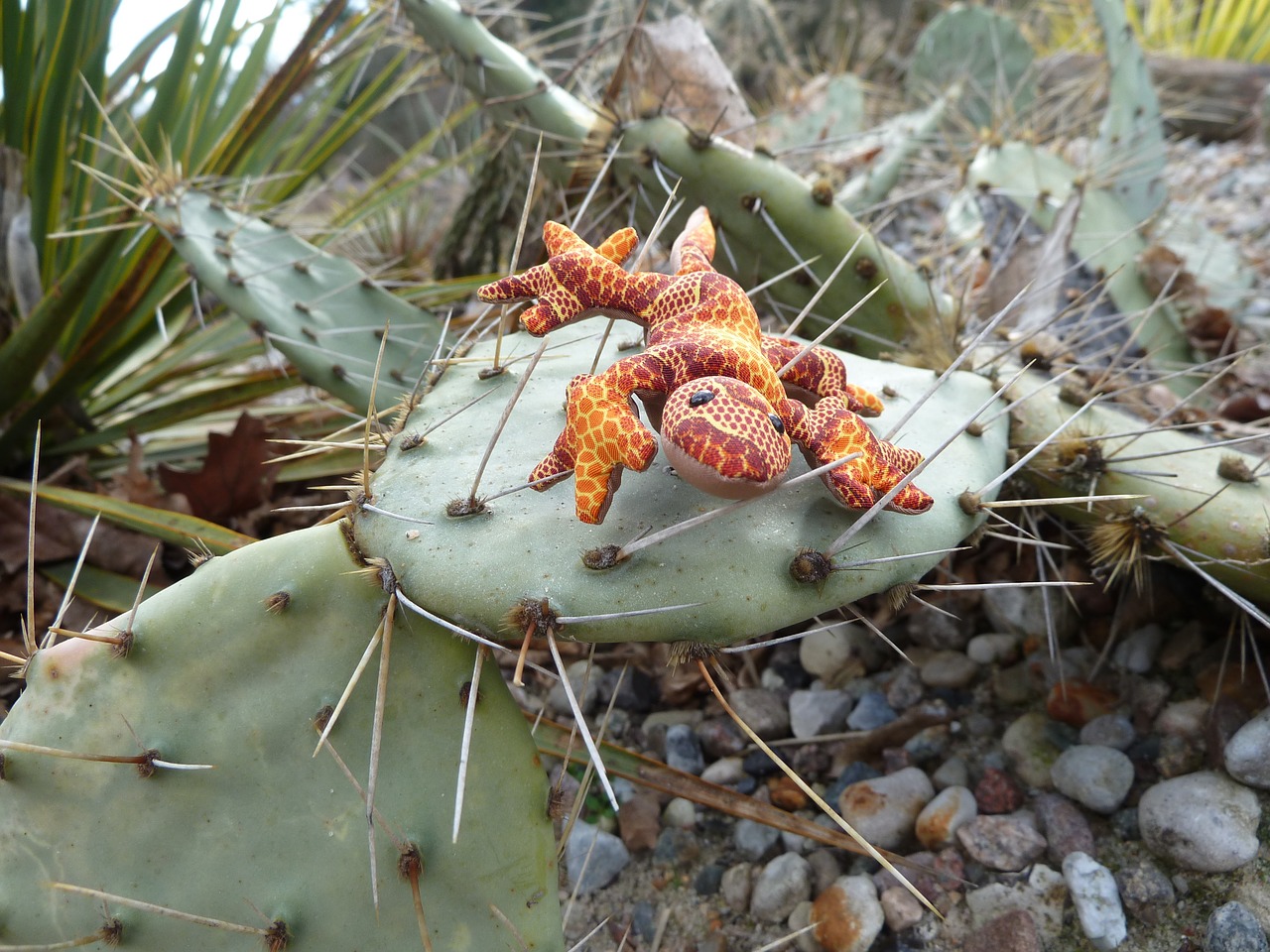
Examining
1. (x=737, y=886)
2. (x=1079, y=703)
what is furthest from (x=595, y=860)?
(x=1079, y=703)

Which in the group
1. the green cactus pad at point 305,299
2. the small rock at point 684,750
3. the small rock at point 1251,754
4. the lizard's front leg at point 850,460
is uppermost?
the lizard's front leg at point 850,460

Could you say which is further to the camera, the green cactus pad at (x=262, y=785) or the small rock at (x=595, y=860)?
the small rock at (x=595, y=860)

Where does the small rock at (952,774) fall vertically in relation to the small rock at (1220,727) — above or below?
below

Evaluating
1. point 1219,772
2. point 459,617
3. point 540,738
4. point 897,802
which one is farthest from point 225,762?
point 1219,772

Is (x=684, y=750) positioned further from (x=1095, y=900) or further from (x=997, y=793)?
(x=1095, y=900)

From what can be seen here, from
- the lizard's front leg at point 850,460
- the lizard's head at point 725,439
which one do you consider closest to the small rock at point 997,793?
the lizard's front leg at point 850,460

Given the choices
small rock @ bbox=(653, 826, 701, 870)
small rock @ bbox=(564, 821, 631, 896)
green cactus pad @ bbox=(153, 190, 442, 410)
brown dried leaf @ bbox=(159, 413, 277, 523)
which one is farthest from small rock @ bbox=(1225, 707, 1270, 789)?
brown dried leaf @ bbox=(159, 413, 277, 523)

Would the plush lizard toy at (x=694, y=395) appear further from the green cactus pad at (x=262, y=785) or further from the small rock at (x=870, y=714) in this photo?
the small rock at (x=870, y=714)
